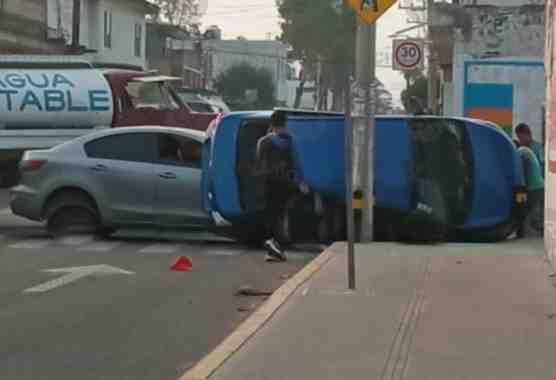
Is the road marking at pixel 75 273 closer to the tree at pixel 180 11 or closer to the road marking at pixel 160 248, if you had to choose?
the road marking at pixel 160 248

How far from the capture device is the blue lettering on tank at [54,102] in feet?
83.9

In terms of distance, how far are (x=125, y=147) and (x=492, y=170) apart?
4.94 metres

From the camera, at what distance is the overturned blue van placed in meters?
14.4

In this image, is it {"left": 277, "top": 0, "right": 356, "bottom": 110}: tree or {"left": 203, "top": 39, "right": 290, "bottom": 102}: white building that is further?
{"left": 203, "top": 39, "right": 290, "bottom": 102}: white building

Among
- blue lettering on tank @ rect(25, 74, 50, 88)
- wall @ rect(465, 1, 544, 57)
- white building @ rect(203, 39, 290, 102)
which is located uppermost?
white building @ rect(203, 39, 290, 102)

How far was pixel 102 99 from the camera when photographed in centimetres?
2567

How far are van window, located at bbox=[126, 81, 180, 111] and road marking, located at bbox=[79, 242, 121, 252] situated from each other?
35.0 feet

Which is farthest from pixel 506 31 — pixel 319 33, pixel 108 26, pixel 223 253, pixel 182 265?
pixel 319 33

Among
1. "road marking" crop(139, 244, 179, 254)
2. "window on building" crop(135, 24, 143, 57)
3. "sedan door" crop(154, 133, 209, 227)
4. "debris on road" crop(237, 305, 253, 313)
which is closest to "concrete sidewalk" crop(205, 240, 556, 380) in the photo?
"debris on road" crop(237, 305, 253, 313)

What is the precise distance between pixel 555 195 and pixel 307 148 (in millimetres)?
4001

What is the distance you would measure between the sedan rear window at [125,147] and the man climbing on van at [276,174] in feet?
7.29

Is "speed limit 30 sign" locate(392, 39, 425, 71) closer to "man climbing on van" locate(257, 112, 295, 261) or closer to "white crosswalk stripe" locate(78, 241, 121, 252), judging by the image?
"white crosswalk stripe" locate(78, 241, 121, 252)

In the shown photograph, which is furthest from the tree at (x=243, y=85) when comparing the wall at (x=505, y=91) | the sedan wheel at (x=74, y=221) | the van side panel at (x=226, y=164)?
the van side panel at (x=226, y=164)

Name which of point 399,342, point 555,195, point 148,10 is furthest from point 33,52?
point 399,342
